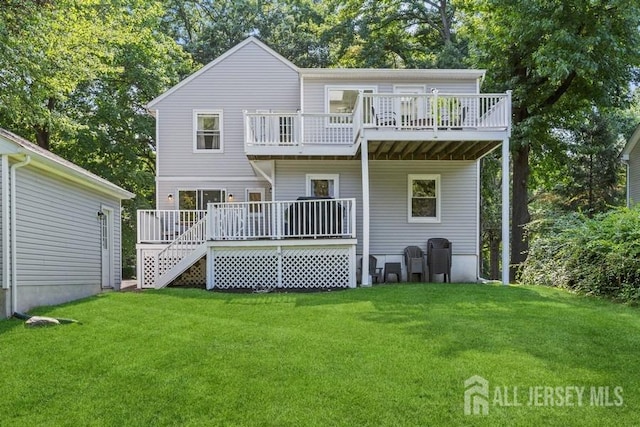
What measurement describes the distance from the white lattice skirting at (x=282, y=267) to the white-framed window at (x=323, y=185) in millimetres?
2704

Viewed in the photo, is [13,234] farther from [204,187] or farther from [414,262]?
[414,262]

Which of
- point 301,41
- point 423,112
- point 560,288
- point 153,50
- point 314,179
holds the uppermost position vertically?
point 301,41

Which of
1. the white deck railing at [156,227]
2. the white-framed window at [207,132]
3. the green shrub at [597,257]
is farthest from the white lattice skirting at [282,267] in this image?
the white-framed window at [207,132]

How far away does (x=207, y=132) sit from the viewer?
51.7 ft

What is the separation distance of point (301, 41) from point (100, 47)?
13.3 meters

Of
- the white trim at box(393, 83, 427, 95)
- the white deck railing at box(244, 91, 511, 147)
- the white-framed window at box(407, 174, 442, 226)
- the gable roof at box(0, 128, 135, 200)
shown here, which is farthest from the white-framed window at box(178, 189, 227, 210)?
the white trim at box(393, 83, 427, 95)

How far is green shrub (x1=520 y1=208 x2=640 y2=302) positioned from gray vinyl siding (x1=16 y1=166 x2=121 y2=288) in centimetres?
1044

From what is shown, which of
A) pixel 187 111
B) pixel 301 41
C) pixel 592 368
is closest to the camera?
pixel 592 368

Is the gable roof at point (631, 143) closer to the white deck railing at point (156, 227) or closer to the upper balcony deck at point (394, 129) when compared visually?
the upper balcony deck at point (394, 129)

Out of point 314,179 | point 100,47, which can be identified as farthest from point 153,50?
point 314,179

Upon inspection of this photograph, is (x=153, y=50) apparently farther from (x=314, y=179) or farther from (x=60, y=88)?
(x=314, y=179)

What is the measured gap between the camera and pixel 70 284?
1017 centimetres

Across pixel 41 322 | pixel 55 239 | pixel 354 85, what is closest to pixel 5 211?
pixel 55 239

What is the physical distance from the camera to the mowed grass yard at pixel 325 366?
387 centimetres
